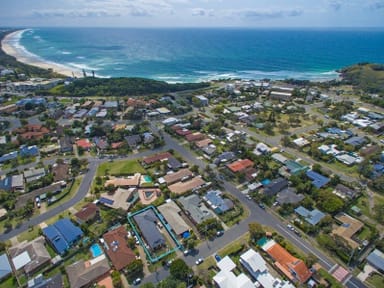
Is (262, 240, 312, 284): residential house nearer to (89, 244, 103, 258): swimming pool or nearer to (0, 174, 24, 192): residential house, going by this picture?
(89, 244, 103, 258): swimming pool

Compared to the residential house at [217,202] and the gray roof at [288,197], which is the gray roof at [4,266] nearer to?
the residential house at [217,202]

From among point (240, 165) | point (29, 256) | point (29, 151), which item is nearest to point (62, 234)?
point (29, 256)

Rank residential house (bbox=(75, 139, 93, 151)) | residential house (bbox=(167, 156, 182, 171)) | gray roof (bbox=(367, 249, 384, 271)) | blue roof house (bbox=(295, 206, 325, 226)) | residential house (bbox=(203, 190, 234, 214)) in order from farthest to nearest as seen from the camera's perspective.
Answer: residential house (bbox=(75, 139, 93, 151)) → residential house (bbox=(167, 156, 182, 171)) → residential house (bbox=(203, 190, 234, 214)) → blue roof house (bbox=(295, 206, 325, 226)) → gray roof (bbox=(367, 249, 384, 271))

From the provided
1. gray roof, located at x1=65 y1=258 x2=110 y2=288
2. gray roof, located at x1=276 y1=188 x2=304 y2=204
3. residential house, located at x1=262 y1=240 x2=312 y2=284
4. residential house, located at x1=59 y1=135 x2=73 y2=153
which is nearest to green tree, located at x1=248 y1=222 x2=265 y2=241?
residential house, located at x1=262 y1=240 x2=312 y2=284

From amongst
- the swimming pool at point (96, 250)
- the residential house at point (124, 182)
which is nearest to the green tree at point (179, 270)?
the swimming pool at point (96, 250)

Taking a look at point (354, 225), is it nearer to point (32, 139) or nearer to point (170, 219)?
point (170, 219)
